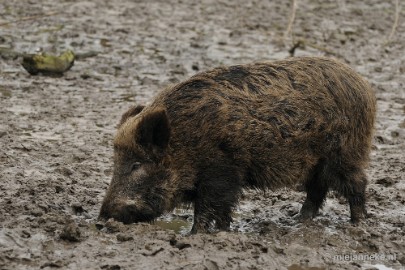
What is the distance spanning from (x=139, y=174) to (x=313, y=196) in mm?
1809

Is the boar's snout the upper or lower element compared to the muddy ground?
upper

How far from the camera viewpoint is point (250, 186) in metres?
7.32

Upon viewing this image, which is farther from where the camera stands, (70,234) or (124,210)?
(124,210)

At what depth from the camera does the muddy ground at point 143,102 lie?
639 centimetres

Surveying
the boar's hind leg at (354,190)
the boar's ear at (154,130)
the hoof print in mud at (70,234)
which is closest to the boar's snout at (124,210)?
the hoof print in mud at (70,234)

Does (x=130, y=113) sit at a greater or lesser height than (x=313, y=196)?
greater

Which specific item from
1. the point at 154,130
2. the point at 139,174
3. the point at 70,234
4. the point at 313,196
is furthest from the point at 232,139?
the point at 70,234

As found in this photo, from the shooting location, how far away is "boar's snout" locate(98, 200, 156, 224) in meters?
6.80

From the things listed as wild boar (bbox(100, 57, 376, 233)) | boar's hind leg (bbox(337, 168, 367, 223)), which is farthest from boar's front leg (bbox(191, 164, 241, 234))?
boar's hind leg (bbox(337, 168, 367, 223))

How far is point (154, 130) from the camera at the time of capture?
6.80 meters

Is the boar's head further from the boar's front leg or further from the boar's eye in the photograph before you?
the boar's front leg

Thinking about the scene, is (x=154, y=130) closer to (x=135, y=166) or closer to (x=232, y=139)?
(x=135, y=166)

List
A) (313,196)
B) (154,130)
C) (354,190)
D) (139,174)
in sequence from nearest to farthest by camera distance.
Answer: (154,130) → (139,174) → (354,190) → (313,196)

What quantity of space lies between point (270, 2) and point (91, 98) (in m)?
9.74
